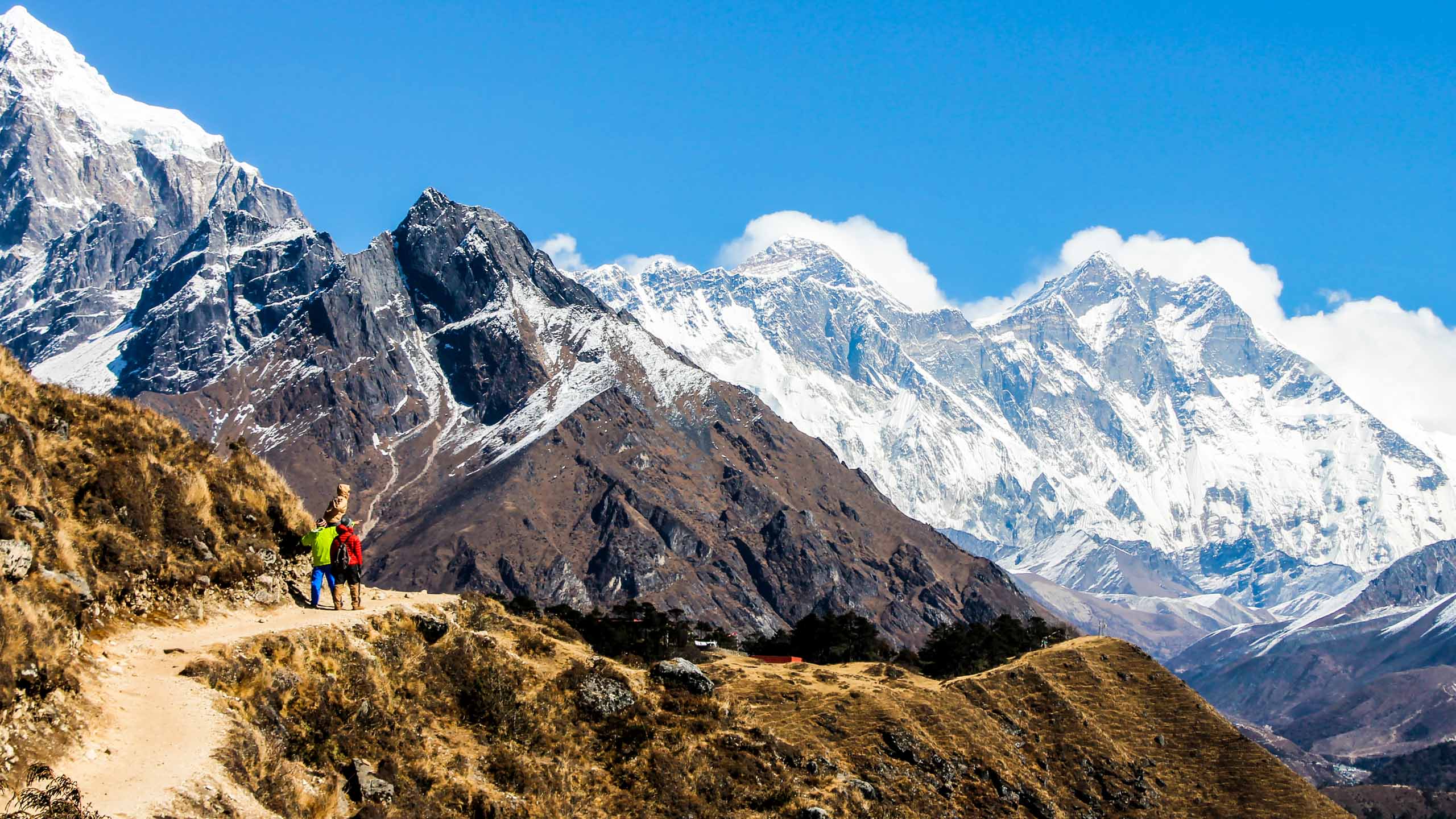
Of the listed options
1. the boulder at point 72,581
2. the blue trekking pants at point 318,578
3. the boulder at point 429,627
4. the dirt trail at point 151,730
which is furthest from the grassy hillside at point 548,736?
the boulder at point 72,581

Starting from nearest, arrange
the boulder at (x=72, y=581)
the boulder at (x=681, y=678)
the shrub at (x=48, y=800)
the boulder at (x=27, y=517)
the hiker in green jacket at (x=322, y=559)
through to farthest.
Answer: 1. the shrub at (x=48, y=800)
2. the boulder at (x=72, y=581)
3. the boulder at (x=27, y=517)
4. the hiker in green jacket at (x=322, y=559)
5. the boulder at (x=681, y=678)

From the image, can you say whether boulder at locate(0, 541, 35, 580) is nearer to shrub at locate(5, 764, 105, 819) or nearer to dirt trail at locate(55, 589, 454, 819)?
dirt trail at locate(55, 589, 454, 819)

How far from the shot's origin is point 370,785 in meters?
26.9

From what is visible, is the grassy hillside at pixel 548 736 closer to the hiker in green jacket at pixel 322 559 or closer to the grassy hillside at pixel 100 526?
the hiker in green jacket at pixel 322 559

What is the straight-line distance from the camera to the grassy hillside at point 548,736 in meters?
27.4

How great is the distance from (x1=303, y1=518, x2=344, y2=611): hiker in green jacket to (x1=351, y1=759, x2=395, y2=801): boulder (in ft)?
25.0

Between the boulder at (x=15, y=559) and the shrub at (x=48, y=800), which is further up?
the boulder at (x=15, y=559)

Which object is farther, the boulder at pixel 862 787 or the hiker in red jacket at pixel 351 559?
the boulder at pixel 862 787

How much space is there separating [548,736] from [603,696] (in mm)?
3189

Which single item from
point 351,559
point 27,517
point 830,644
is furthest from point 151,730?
point 830,644

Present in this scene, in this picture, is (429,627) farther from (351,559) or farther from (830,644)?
(830,644)

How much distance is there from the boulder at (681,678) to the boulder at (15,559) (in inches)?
797

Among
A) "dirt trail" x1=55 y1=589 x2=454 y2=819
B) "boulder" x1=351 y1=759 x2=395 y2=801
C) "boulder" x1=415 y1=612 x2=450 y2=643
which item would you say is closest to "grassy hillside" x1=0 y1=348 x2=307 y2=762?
"dirt trail" x1=55 y1=589 x2=454 y2=819

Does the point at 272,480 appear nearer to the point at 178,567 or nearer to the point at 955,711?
the point at 178,567
